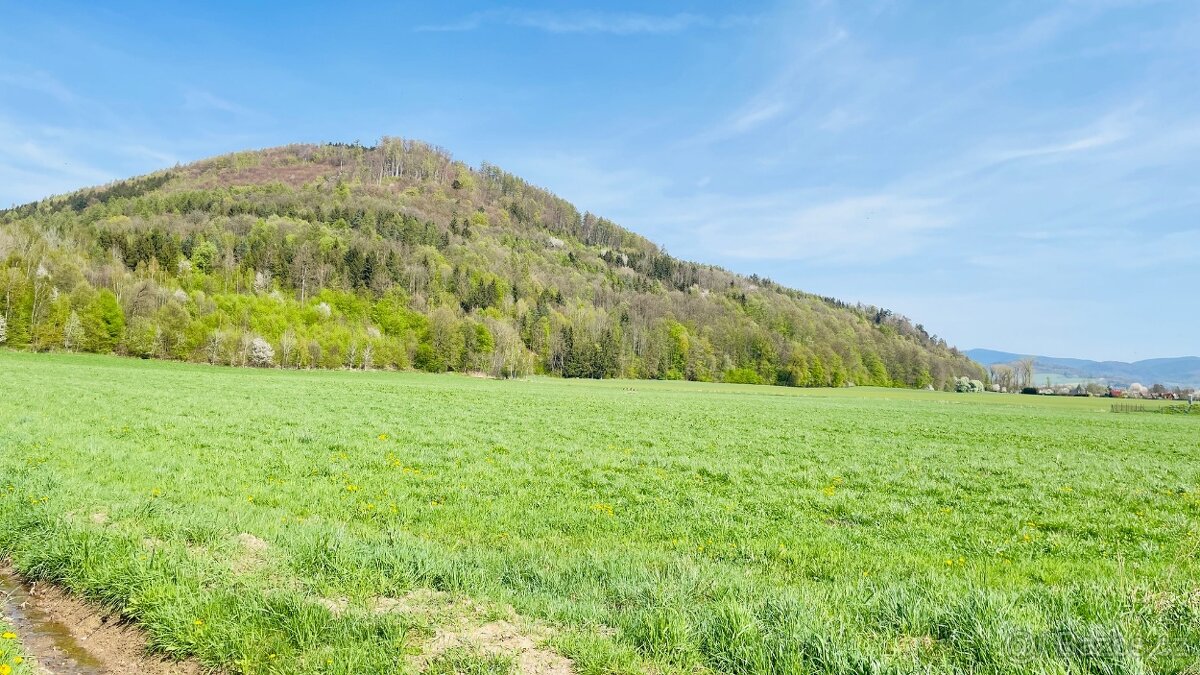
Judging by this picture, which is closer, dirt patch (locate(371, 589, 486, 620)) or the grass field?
the grass field

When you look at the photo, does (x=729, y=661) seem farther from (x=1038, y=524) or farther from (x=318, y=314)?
(x=318, y=314)

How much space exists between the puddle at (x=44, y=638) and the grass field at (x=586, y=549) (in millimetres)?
390

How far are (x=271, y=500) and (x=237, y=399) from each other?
18.5m

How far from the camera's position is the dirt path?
16.7ft

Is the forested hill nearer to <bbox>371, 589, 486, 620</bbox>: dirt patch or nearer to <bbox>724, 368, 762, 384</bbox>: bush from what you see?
<bbox>724, 368, 762, 384</bbox>: bush

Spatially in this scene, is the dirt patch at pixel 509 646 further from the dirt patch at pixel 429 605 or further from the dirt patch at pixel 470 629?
the dirt patch at pixel 429 605

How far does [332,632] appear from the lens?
5082 millimetres

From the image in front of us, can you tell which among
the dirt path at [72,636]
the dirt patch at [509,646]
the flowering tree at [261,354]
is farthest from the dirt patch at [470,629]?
the flowering tree at [261,354]

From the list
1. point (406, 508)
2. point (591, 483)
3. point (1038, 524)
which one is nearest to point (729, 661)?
point (406, 508)

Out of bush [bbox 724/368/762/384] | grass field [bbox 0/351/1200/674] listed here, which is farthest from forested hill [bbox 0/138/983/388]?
grass field [bbox 0/351/1200/674]

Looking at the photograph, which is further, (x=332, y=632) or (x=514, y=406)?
(x=514, y=406)

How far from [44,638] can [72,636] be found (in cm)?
21

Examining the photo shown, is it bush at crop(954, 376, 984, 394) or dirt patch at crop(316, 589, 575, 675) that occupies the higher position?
bush at crop(954, 376, 984, 394)

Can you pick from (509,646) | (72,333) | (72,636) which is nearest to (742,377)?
(72,333)
